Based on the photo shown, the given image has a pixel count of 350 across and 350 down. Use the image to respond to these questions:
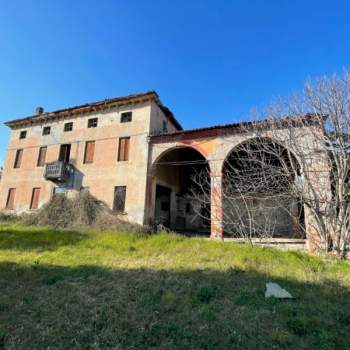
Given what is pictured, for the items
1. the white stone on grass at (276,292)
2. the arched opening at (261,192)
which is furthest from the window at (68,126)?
the white stone on grass at (276,292)

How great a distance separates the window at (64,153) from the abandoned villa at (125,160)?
0.07 meters

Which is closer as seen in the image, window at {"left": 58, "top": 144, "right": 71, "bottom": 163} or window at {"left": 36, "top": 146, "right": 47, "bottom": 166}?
window at {"left": 58, "top": 144, "right": 71, "bottom": 163}

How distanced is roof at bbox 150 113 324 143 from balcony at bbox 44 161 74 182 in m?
6.51

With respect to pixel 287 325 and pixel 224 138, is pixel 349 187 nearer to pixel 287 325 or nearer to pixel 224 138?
pixel 224 138

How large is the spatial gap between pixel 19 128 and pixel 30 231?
11.4 metres

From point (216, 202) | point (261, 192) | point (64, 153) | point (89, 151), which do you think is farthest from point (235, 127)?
point (64, 153)

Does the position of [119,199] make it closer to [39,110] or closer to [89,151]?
[89,151]

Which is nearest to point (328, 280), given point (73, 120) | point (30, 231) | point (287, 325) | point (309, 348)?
point (287, 325)

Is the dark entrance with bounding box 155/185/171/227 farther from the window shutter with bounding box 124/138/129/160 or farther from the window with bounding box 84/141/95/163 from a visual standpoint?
the window with bounding box 84/141/95/163

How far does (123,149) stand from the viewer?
1616 centimetres

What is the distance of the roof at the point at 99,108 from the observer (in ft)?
52.5

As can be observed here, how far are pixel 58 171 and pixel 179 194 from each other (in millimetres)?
8802

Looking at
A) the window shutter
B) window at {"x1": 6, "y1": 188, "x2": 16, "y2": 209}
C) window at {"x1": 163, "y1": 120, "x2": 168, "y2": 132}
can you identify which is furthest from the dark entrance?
window at {"x1": 6, "y1": 188, "x2": 16, "y2": 209}

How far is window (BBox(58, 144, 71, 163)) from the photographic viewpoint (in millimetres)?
17969
